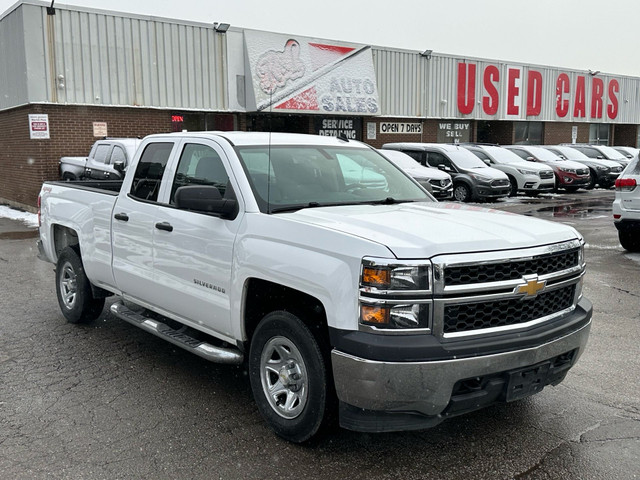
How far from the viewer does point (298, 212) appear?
4.11m

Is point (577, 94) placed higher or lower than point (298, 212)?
higher

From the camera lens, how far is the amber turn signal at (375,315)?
3271 millimetres

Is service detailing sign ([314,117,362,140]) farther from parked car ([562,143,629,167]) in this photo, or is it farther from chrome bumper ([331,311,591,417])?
chrome bumper ([331,311,591,417])

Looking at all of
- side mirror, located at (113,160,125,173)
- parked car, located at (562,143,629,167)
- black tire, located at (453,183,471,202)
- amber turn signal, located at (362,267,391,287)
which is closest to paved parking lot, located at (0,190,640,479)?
amber turn signal, located at (362,267,391,287)

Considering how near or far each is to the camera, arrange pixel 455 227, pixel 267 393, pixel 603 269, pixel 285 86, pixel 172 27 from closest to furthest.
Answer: pixel 455 227, pixel 267 393, pixel 603 269, pixel 172 27, pixel 285 86

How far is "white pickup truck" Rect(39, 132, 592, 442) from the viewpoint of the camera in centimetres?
328

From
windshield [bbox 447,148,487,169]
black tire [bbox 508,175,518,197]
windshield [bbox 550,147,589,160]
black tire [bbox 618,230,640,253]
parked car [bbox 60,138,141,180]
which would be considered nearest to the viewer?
black tire [bbox 618,230,640,253]

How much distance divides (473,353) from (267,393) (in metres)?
1.35

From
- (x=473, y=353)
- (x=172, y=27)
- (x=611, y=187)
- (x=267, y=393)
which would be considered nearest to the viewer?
(x=473, y=353)

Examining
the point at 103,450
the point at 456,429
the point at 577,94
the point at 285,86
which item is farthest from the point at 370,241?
the point at 577,94

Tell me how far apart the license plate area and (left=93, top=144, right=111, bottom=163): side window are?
12.7m

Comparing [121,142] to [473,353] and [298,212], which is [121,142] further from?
[473,353]

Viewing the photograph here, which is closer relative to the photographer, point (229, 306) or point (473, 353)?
point (473, 353)

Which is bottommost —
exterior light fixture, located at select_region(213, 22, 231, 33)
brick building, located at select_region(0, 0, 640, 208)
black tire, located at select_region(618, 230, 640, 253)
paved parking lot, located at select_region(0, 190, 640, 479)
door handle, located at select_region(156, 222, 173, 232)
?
paved parking lot, located at select_region(0, 190, 640, 479)
